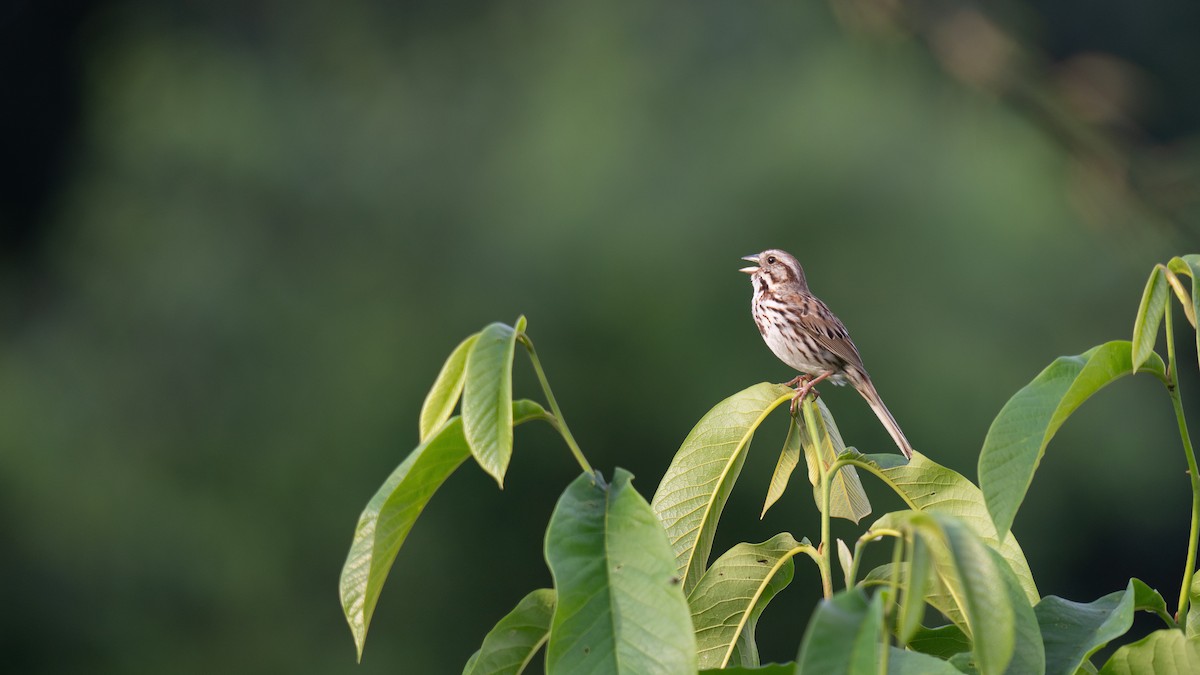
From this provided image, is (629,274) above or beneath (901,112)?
beneath

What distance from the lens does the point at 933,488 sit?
6.77ft

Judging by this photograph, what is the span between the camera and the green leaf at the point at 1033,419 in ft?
5.39

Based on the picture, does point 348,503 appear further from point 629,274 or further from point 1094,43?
point 1094,43

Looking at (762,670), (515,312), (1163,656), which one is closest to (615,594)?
(762,670)

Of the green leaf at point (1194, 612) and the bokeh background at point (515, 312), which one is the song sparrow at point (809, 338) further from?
the bokeh background at point (515, 312)

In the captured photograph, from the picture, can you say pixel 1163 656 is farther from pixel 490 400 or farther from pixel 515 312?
pixel 515 312

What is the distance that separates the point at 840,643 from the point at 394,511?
73cm

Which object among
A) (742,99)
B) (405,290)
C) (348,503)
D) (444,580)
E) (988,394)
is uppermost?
(742,99)

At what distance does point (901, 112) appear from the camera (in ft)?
50.7

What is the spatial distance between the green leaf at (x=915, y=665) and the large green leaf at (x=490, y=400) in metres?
0.52

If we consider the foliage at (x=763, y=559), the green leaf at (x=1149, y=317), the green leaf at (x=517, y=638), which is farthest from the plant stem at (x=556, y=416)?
the green leaf at (x=1149, y=317)

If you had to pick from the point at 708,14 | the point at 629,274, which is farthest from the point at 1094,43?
the point at 629,274

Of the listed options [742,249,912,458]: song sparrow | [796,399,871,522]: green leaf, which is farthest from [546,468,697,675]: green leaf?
[742,249,912,458]: song sparrow

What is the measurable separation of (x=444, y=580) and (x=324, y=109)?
7251 millimetres
